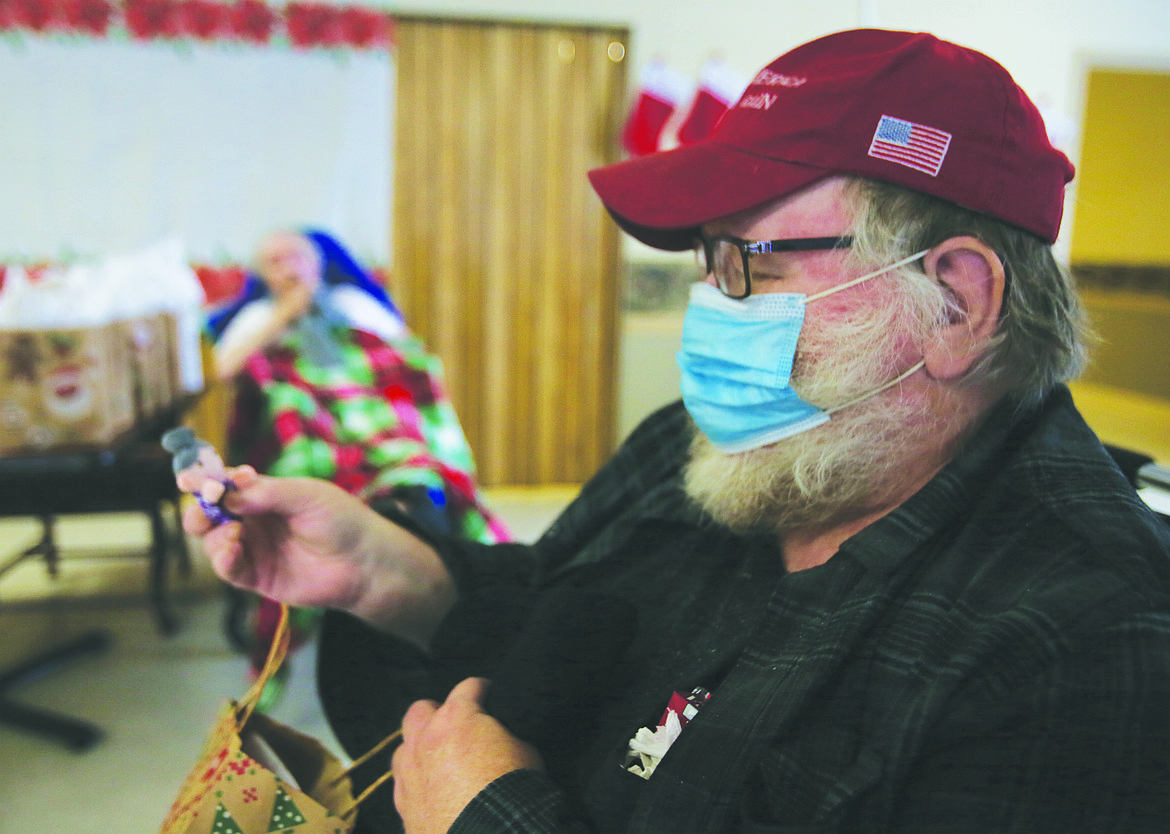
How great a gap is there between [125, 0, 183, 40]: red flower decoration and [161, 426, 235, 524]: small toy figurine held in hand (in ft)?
→ 11.6

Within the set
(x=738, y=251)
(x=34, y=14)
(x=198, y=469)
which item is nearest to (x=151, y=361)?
(x=198, y=469)

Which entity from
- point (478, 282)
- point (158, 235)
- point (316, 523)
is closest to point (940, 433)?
point (316, 523)

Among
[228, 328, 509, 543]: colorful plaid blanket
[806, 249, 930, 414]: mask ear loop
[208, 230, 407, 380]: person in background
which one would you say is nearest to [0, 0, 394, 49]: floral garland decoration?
[208, 230, 407, 380]: person in background

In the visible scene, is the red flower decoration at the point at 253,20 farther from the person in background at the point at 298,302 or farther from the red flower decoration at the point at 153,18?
the person in background at the point at 298,302

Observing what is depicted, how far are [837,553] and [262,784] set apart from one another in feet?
1.88

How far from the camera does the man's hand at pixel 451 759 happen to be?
2.34ft

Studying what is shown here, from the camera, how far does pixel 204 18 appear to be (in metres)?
3.63

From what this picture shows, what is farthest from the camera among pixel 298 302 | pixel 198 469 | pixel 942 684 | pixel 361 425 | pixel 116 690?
pixel 298 302

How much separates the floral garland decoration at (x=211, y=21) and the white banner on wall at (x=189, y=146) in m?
0.05

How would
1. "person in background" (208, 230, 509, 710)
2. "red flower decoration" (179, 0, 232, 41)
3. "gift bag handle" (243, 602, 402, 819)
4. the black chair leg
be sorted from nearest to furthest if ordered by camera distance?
1. "gift bag handle" (243, 602, 402, 819)
2. the black chair leg
3. "person in background" (208, 230, 509, 710)
4. "red flower decoration" (179, 0, 232, 41)

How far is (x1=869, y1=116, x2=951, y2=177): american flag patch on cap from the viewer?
2.44ft

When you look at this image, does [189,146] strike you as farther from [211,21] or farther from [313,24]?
[313,24]

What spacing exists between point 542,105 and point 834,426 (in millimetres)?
3453

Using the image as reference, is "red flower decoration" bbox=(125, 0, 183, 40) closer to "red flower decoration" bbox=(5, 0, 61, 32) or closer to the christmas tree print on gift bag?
"red flower decoration" bbox=(5, 0, 61, 32)
